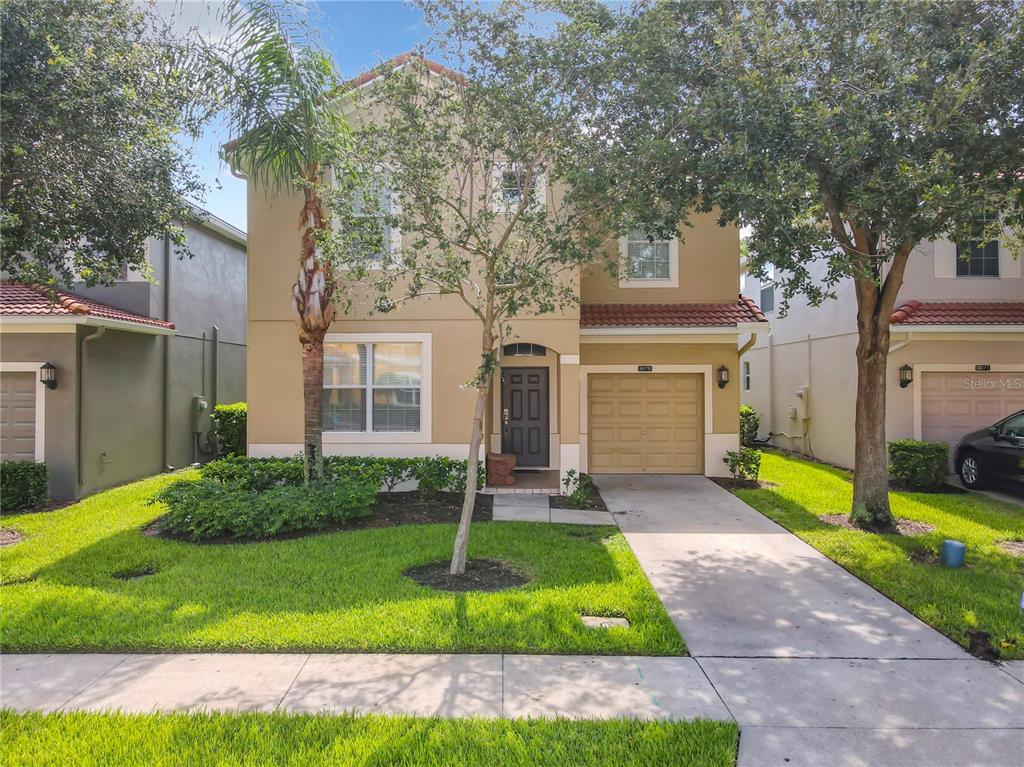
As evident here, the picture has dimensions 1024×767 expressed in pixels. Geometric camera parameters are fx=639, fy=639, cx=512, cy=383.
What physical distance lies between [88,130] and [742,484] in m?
11.2

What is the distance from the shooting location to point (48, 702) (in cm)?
418

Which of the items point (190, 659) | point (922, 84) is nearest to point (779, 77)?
point (922, 84)

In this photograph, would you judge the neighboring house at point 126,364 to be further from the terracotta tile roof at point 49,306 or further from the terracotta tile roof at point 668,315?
the terracotta tile roof at point 668,315

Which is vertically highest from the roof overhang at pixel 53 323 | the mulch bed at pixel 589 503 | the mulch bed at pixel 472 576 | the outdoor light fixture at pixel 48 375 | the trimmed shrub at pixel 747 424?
the roof overhang at pixel 53 323

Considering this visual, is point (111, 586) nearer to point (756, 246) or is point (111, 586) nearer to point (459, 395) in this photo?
point (459, 395)

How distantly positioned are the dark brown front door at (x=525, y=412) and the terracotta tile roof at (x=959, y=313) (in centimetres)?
682

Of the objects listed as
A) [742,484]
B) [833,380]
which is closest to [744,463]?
→ [742,484]

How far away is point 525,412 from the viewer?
1320 cm

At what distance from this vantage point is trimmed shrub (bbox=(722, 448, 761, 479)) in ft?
39.9

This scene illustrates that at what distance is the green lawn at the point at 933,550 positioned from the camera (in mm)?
5652

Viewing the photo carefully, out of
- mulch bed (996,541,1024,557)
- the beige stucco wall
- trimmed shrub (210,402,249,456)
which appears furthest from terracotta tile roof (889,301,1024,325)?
trimmed shrub (210,402,249,456)

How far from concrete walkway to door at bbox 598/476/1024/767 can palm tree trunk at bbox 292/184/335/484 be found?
480cm

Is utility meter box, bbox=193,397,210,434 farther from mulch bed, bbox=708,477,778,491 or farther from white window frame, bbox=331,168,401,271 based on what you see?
mulch bed, bbox=708,477,778,491

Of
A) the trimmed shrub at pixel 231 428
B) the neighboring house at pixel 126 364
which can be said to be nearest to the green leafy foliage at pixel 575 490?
the neighboring house at pixel 126 364
